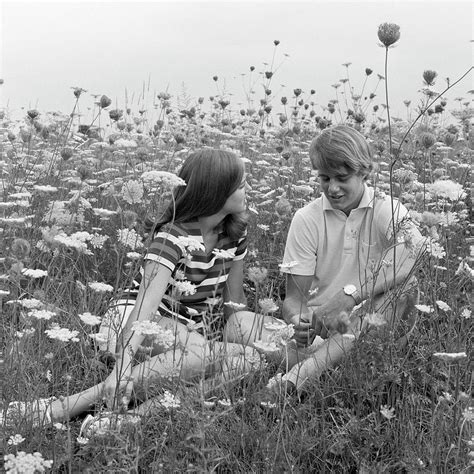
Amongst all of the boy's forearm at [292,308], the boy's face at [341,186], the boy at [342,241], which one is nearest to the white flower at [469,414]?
the boy at [342,241]

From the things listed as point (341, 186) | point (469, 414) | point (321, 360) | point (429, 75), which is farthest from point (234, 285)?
point (469, 414)

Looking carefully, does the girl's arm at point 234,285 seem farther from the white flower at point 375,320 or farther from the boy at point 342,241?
the white flower at point 375,320

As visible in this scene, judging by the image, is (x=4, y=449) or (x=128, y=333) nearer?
(x=4, y=449)

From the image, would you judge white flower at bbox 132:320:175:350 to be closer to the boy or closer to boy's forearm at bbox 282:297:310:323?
the boy

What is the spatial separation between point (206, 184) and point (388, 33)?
0.81 metres

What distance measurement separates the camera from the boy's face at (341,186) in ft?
9.27

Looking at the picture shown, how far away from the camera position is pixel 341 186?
2.84 meters

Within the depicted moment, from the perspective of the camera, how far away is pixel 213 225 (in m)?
2.94

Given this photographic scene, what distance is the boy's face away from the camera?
2.82 meters

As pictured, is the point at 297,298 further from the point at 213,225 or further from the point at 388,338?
the point at 388,338

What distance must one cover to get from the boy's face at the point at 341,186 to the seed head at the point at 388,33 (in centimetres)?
56

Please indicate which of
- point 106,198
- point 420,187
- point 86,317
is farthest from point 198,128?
point 86,317

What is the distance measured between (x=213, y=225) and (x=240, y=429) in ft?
3.66

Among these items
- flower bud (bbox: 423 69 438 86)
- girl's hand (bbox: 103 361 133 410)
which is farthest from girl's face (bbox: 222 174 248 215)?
girl's hand (bbox: 103 361 133 410)
